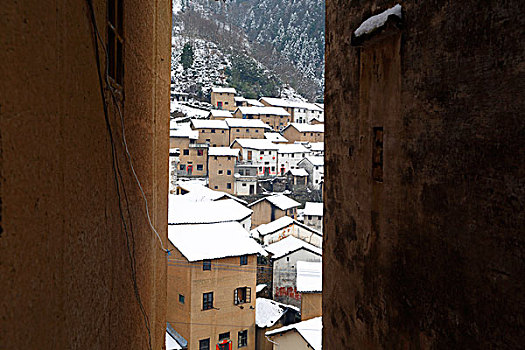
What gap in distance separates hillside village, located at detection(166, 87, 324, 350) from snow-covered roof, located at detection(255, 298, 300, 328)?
4 centimetres

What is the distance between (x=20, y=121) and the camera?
1138 mm

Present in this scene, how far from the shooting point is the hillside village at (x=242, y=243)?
1519 cm

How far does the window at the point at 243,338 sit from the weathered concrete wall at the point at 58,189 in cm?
1465

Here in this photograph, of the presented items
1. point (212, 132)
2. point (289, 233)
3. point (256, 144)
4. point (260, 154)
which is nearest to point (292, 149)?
point (260, 154)

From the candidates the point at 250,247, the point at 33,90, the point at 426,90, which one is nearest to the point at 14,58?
the point at 33,90

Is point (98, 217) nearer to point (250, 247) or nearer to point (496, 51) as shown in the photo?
point (496, 51)

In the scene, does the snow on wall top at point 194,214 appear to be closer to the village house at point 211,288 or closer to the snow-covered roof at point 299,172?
the village house at point 211,288

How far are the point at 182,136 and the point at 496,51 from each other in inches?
1442

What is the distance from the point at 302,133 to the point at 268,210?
1630cm

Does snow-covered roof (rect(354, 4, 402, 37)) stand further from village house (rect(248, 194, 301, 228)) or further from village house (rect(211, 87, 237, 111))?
village house (rect(211, 87, 237, 111))

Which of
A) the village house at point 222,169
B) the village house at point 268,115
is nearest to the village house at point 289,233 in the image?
the village house at point 222,169

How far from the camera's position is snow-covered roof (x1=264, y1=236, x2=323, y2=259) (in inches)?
861

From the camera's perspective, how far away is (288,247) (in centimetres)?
2284

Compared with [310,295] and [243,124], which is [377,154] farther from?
[243,124]
